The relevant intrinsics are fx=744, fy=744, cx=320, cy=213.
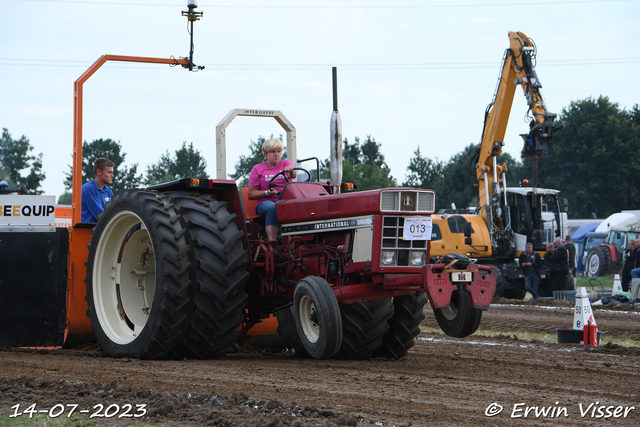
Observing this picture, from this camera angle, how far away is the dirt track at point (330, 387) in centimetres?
433

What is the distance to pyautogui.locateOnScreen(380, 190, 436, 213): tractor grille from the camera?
637cm

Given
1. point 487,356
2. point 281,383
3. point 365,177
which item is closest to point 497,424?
point 281,383

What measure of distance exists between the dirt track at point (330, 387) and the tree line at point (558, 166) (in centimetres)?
4534

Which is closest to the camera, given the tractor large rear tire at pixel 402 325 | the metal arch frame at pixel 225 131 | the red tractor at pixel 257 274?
the red tractor at pixel 257 274

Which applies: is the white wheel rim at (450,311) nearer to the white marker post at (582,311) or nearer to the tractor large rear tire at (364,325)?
the tractor large rear tire at (364,325)

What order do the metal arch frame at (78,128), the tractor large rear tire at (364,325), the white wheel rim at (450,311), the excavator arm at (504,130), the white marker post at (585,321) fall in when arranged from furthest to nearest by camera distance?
1. the excavator arm at (504,130)
2. the white marker post at (585,321)
3. the metal arch frame at (78,128)
4. the tractor large rear tire at (364,325)
5. the white wheel rim at (450,311)

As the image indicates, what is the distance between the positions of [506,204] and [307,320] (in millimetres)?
14492

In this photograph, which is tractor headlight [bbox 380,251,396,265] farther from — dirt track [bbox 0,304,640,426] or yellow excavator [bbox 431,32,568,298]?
yellow excavator [bbox 431,32,568,298]

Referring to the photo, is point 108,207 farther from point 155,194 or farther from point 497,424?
point 497,424

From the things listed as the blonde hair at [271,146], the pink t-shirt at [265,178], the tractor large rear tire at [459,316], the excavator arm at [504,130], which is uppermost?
the excavator arm at [504,130]

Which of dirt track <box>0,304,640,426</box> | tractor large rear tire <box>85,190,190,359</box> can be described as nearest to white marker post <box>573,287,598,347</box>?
dirt track <box>0,304,640,426</box>

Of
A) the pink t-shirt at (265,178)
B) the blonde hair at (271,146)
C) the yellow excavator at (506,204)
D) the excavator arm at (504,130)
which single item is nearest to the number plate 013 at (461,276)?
the pink t-shirt at (265,178)

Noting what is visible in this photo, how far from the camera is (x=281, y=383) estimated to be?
546 centimetres

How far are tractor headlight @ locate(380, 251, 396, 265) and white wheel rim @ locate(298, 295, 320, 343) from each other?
71cm
